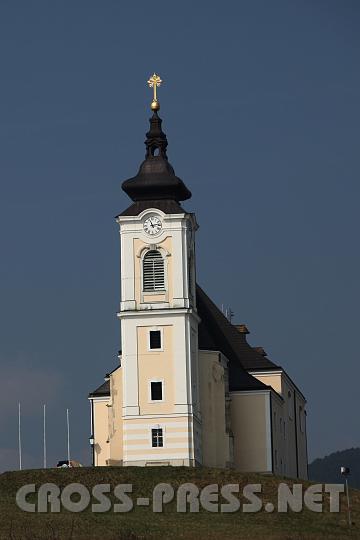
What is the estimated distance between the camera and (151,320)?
8744cm

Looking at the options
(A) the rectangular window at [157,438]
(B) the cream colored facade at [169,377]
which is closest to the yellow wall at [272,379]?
(B) the cream colored facade at [169,377]

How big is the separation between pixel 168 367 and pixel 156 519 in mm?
19237

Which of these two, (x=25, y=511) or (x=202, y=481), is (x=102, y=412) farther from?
(x=25, y=511)

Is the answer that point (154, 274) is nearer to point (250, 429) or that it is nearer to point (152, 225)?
point (152, 225)

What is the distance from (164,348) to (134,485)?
38.1 ft

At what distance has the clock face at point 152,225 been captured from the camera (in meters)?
88.1

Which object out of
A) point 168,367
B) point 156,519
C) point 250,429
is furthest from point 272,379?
point 156,519

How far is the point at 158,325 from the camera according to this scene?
3445 inches

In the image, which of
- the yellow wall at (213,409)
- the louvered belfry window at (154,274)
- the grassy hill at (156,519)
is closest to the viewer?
the grassy hill at (156,519)

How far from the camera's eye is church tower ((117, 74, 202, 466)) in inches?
3415

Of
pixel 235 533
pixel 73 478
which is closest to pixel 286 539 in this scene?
pixel 235 533

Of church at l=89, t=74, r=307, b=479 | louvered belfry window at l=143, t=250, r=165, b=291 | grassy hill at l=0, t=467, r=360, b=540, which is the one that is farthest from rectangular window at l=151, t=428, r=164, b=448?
louvered belfry window at l=143, t=250, r=165, b=291

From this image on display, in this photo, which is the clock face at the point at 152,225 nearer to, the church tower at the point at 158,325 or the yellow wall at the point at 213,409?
the church tower at the point at 158,325

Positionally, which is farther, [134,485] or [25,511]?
[134,485]
